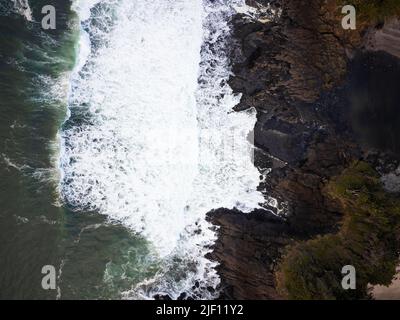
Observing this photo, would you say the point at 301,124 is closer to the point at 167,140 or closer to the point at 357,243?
the point at 357,243

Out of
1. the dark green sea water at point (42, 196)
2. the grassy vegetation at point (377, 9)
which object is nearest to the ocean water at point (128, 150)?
the dark green sea water at point (42, 196)

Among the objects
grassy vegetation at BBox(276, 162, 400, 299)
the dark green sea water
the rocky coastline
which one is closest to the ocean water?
the dark green sea water

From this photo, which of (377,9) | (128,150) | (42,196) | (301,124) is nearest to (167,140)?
(128,150)

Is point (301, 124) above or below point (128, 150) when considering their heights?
above

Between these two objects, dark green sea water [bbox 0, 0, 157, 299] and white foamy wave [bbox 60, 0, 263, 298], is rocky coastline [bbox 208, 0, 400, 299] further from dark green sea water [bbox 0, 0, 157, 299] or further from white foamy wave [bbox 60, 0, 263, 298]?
dark green sea water [bbox 0, 0, 157, 299]

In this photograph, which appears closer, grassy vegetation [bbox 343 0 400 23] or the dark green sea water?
grassy vegetation [bbox 343 0 400 23]

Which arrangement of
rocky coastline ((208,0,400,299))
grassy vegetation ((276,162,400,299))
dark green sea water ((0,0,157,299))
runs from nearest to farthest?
grassy vegetation ((276,162,400,299)) → rocky coastline ((208,0,400,299)) → dark green sea water ((0,0,157,299))

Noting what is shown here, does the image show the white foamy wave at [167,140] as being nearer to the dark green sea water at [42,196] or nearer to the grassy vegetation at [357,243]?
the dark green sea water at [42,196]

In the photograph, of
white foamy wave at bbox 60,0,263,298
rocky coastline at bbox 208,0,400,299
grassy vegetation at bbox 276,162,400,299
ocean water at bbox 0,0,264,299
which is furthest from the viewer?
white foamy wave at bbox 60,0,263,298
